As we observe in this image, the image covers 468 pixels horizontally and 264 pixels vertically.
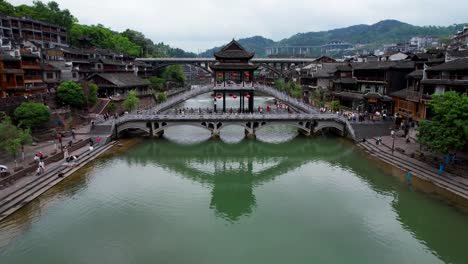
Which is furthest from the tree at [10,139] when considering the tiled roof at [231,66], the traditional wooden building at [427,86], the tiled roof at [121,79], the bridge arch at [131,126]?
the traditional wooden building at [427,86]

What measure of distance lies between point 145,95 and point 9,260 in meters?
67.0

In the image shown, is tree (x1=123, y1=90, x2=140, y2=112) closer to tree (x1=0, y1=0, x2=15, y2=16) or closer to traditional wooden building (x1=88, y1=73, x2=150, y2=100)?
traditional wooden building (x1=88, y1=73, x2=150, y2=100)

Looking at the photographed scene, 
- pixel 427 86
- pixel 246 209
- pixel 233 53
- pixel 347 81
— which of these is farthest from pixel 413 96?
pixel 246 209

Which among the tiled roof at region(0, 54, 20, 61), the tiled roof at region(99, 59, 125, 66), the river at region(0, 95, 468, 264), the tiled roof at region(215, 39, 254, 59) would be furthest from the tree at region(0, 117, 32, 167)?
the tiled roof at region(99, 59, 125, 66)

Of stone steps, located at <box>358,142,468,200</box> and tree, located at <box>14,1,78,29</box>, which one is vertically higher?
tree, located at <box>14,1,78,29</box>

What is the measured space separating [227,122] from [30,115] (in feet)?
92.9

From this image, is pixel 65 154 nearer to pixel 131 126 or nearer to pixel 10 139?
pixel 10 139

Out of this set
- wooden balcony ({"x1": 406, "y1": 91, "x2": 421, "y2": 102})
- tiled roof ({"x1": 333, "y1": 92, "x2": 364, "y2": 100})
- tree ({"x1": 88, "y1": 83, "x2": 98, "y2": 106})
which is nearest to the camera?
wooden balcony ({"x1": 406, "y1": 91, "x2": 421, "y2": 102})

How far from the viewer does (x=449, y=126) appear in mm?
31656

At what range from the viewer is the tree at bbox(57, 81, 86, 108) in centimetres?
5569

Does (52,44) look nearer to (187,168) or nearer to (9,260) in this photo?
(187,168)

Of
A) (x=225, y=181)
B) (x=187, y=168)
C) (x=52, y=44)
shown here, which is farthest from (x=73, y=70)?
(x=225, y=181)

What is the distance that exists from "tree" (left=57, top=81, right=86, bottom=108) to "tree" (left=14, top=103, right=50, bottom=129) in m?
10.7

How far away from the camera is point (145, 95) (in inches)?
3342
